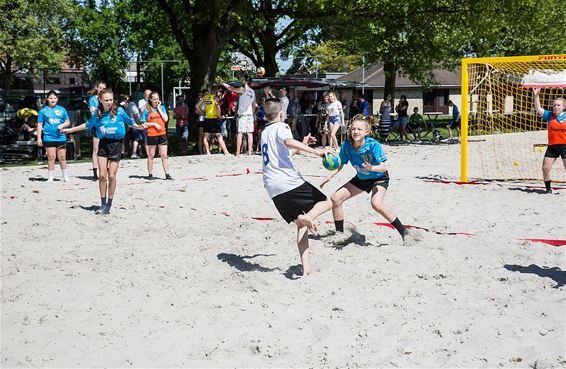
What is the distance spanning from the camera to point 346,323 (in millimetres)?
5730

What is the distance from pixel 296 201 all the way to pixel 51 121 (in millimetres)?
7707

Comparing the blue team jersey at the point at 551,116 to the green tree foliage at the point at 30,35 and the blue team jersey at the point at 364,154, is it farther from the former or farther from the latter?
the green tree foliage at the point at 30,35

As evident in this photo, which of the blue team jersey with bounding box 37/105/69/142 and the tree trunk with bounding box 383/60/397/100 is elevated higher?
the tree trunk with bounding box 383/60/397/100

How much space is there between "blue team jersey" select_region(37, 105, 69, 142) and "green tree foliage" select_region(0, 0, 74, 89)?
29.9 meters

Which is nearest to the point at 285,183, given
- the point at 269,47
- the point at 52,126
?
the point at 52,126

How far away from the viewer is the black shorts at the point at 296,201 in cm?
696

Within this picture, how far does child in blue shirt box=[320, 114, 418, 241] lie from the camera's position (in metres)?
7.89

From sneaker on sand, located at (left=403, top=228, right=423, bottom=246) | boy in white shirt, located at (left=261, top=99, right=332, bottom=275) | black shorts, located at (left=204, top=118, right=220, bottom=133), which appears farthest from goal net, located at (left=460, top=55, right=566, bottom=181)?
boy in white shirt, located at (left=261, top=99, right=332, bottom=275)

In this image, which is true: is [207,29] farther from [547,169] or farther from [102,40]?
[102,40]

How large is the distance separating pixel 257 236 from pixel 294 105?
13.6 meters

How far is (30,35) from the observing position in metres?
46.5

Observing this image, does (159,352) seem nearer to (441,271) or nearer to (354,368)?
(354,368)

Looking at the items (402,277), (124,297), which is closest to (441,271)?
(402,277)

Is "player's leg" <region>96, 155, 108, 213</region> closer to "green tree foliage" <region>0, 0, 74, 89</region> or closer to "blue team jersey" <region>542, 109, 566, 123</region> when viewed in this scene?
"blue team jersey" <region>542, 109, 566, 123</region>
